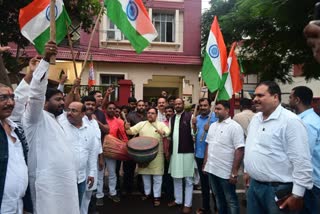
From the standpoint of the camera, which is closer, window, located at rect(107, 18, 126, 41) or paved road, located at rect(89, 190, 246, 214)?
paved road, located at rect(89, 190, 246, 214)

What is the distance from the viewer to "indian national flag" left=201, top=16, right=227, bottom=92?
22.6ft

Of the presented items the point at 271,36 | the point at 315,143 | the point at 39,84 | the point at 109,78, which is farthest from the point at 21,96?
the point at 109,78

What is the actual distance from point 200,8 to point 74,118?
16.2 m

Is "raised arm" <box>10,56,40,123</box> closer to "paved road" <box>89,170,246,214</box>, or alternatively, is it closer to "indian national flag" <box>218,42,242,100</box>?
"paved road" <box>89,170,246,214</box>

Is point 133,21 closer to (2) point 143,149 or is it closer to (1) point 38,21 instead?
(1) point 38,21

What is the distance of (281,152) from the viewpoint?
12.8 ft

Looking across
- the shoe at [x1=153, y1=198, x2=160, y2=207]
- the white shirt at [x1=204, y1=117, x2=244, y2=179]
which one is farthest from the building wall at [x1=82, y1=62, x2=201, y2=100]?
the white shirt at [x1=204, y1=117, x2=244, y2=179]

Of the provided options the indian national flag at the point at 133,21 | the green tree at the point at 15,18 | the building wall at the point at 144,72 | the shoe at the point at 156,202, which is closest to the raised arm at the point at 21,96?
the indian national flag at the point at 133,21

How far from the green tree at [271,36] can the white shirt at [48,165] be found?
553 cm

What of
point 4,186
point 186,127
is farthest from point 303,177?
point 186,127

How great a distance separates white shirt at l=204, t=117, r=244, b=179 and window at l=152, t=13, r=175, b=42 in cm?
1474

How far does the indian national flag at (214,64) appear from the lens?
689 centimetres

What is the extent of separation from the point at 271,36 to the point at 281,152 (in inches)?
306

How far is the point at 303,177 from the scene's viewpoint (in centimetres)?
370
